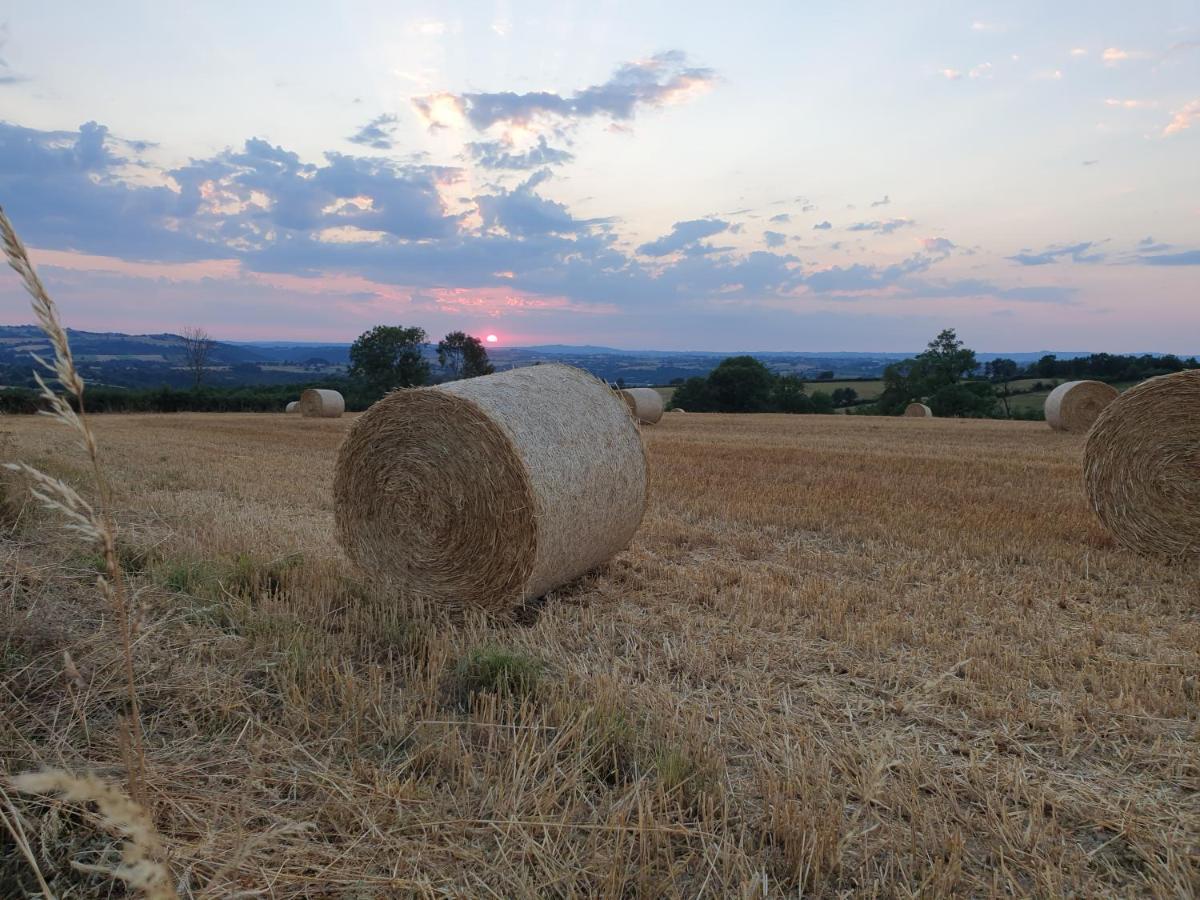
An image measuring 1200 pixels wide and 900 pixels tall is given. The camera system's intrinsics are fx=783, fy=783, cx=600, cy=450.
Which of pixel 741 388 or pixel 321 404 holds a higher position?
pixel 741 388

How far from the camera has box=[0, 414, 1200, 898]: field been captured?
8.21 ft

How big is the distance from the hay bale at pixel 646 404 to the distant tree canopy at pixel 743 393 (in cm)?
2632

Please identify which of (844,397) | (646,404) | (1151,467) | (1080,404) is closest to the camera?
(1151,467)

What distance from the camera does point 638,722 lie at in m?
3.49

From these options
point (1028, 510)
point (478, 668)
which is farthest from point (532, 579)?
point (1028, 510)

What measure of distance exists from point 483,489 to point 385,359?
4930cm

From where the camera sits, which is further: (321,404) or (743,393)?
(743,393)

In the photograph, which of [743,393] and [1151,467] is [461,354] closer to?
[743,393]

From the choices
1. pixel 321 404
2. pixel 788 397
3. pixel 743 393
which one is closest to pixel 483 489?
pixel 321 404

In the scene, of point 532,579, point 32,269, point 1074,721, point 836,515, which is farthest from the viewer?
point 836,515

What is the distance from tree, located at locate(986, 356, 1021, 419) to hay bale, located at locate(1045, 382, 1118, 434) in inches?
1167

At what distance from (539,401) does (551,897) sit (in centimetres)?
395

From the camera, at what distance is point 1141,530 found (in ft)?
23.6

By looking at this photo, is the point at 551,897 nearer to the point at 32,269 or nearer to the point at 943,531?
the point at 32,269
